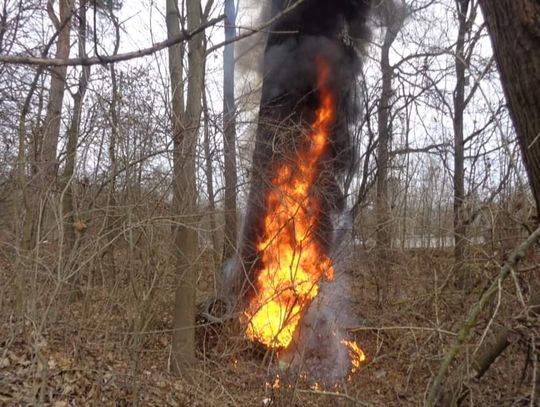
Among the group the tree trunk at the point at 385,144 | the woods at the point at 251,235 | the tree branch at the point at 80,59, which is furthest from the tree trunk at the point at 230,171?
the tree branch at the point at 80,59

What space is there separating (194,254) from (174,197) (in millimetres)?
1085

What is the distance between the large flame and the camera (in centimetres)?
739

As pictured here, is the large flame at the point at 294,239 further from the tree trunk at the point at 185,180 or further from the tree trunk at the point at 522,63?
the tree trunk at the point at 522,63

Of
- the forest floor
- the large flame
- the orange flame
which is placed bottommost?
the orange flame

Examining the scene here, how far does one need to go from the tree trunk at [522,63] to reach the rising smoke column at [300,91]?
5506 millimetres

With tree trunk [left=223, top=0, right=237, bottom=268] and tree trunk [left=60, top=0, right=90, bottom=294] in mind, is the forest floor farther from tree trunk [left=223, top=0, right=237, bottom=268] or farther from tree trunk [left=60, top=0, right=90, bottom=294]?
tree trunk [left=223, top=0, right=237, bottom=268]

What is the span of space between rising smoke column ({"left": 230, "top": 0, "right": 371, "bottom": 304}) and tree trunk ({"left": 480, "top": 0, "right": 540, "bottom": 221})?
5.51 metres

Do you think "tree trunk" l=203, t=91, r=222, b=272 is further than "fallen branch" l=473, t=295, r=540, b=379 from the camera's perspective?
Yes

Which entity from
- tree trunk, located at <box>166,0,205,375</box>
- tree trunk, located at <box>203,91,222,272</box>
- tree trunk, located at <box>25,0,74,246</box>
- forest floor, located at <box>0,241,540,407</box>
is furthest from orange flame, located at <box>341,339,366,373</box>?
tree trunk, located at <box>25,0,74,246</box>

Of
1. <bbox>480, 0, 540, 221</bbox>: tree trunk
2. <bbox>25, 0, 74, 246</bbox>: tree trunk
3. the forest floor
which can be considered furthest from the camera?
<bbox>25, 0, 74, 246</bbox>: tree trunk

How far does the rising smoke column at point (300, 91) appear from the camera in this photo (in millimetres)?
8328

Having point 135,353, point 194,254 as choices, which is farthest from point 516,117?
point 194,254

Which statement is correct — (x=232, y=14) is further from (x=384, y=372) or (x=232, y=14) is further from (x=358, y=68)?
(x=384, y=372)

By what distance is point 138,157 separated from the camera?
22.3ft
